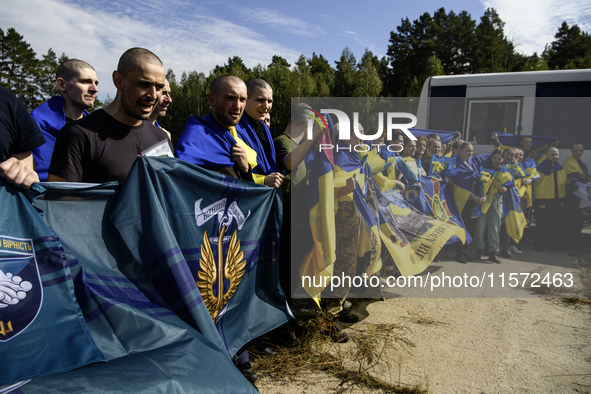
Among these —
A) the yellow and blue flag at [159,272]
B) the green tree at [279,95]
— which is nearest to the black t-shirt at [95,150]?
the yellow and blue flag at [159,272]

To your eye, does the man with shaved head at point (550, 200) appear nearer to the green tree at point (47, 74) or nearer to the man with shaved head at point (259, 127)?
the man with shaved head at point (259, 127)

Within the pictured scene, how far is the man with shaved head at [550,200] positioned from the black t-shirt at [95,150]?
7184 millimetres

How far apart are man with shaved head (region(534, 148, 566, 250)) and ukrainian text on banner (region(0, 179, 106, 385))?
7.62 meters

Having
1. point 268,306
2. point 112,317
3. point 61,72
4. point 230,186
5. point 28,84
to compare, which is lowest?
point 268,306

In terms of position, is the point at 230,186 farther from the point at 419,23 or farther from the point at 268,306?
the point at 419,23

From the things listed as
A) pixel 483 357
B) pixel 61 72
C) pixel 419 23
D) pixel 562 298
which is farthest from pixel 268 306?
pixel 419 23

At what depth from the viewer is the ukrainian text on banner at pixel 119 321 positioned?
5.30 ft

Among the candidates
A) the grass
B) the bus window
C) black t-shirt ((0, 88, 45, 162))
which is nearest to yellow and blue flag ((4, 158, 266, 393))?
black t-shirt ((0, 88, 45, 162))

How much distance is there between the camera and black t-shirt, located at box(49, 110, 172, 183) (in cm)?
217

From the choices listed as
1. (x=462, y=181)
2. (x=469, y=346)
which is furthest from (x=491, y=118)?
(x=469, y=346)

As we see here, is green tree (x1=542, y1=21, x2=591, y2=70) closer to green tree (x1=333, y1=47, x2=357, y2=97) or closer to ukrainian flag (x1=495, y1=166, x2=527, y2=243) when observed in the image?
green tree (x1=333, y1=47, x2=357, y2=97)

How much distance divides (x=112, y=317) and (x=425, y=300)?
3.71 m

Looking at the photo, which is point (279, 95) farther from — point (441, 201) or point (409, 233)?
point (409, 233)

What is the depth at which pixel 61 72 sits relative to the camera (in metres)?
3.65
